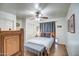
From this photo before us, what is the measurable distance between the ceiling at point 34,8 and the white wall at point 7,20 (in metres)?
0.07

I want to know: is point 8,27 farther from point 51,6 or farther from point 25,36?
point 51,6

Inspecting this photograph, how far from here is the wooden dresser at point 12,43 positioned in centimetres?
152

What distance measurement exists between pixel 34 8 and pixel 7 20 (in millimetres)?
494

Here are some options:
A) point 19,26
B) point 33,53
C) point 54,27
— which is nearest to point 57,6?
point 54,27

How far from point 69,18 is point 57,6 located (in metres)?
0.30

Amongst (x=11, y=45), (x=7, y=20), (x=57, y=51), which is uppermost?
(x=7, y=20)

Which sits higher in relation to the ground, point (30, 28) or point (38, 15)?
point (38, 15)

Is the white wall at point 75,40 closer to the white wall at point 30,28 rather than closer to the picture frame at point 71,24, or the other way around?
the picture frame at point 71,24

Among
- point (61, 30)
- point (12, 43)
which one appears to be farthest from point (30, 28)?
point (61, 30)

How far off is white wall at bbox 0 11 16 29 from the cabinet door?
19 cm

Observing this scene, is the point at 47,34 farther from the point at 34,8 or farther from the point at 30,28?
the point at 34,8

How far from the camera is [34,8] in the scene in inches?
63.1

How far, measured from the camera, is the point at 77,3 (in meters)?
1.52

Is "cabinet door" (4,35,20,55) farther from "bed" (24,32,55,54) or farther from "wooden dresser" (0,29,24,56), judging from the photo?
"bed" (24,32,55,54)
